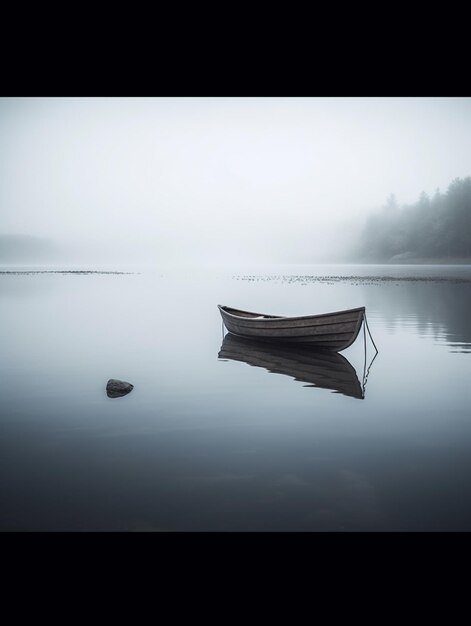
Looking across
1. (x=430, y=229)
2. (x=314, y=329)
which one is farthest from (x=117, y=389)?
(x=430, y=229)

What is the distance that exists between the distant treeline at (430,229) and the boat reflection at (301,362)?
12254 centimetres

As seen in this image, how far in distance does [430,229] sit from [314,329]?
131967 millimetres

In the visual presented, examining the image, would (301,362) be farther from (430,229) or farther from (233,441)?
(430,229)

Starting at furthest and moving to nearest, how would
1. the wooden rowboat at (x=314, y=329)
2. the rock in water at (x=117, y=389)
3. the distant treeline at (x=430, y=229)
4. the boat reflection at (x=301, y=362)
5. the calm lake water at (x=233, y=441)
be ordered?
1. the distant treeline at (x=430, y=229)
2. the wooden rowboat at (x=314, y=329)
3. the boat reflection at (x=301, y=362)
4. the rock in water at (x=117, y=389)
5. the calm lake water at (x=233, y=441)

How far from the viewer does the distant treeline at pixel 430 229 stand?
5039 inches

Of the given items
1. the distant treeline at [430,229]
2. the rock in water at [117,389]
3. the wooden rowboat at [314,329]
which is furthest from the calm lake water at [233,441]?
the distant treeline at [430,229]

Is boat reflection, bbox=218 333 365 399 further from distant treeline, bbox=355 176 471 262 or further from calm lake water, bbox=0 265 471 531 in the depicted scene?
distant treeline, bbox=355 176 471 262

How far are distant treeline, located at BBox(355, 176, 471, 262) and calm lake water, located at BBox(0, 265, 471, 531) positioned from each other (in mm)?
121571

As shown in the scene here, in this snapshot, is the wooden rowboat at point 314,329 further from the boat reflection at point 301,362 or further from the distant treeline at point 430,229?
the distant treeline at point 430,229

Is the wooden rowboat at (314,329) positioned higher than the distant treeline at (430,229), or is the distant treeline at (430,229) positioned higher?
the distant treeline at (430,229)

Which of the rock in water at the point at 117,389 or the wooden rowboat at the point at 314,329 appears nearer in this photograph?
the rock in water at the point at 117,389

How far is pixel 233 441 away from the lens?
392 inches

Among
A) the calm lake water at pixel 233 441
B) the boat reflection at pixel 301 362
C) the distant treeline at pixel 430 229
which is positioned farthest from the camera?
the distant treeline at pixel 430 229

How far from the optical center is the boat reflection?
15.4 m
